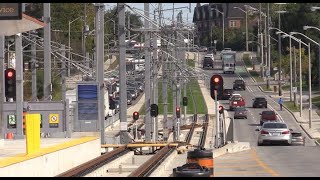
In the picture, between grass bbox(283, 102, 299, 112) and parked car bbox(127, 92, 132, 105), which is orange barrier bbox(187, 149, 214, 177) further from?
parked car bbox(127, 92, 132, 105)

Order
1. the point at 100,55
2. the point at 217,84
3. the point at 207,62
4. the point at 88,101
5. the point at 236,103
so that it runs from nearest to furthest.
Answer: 1. the point at 217,84
2. the point at 88,101
3. the point at 100,55
4. the point at 236,103
5. the point at 207,62

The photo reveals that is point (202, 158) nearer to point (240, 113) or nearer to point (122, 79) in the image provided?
point (122, 79)

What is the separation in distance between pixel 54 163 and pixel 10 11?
4593 mm

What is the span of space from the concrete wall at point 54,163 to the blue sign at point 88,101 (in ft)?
16.1

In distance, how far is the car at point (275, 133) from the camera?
50.1 metres

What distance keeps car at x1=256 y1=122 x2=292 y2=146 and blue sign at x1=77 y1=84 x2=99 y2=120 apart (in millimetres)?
11518

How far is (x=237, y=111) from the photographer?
8544 cm

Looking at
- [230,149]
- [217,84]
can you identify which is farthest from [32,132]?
[230,149]

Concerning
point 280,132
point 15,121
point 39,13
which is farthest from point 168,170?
point 39,13

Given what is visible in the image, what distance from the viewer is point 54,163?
1070 inches

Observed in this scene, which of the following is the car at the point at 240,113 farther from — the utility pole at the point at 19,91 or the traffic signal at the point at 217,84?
the traffic signal at the point at 217,84

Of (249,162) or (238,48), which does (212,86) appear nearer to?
(249,162)

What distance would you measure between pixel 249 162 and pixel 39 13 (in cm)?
5753

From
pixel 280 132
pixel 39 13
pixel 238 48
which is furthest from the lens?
pixel 238 48
